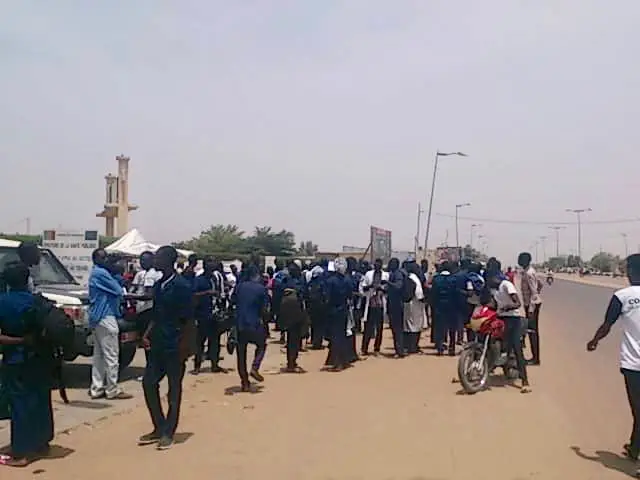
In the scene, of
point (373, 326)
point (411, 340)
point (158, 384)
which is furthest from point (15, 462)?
point (411, 340)

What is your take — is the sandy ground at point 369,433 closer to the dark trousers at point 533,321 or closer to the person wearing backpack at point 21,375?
the person wearing backpack at point 21,375

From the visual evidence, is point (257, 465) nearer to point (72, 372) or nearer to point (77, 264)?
point (72, 372)

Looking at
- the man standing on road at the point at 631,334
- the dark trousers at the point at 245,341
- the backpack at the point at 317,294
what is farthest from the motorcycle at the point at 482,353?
the man standing on road at the point at 631,334

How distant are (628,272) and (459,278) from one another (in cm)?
755

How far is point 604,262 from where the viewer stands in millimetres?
153875

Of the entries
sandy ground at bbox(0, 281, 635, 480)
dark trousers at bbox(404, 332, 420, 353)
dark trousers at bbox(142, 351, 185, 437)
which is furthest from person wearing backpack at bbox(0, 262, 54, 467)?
dark trousers at bbox(404, 332, 420, 353)

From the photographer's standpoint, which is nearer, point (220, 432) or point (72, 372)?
point (220, 432)

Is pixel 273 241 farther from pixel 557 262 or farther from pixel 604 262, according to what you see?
pixel 557 262

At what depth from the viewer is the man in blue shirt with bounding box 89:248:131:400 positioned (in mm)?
9477

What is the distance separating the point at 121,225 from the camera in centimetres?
5772

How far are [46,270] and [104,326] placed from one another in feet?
10.5

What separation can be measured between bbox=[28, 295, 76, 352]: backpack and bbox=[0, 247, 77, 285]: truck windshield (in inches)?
203

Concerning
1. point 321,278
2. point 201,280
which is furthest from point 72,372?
point 321,278

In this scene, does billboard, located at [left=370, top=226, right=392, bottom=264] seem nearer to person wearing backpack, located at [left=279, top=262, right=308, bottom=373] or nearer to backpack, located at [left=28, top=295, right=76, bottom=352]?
person wearing backpack, located at [left=279, top=262, right=308, bottom=373]
